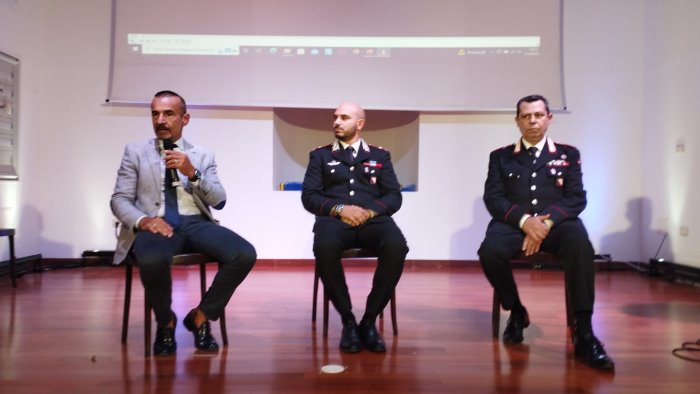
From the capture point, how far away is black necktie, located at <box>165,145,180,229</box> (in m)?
2.71

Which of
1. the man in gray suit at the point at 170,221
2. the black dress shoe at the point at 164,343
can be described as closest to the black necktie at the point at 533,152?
the man in gray suit at the point at 170,221

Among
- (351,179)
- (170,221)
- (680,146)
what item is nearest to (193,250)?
(170,221)

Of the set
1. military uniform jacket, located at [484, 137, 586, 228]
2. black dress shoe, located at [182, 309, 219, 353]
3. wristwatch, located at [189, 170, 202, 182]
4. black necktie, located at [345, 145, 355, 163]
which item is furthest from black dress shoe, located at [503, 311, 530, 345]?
wristwatch, located at [189, 170, 202, 182]

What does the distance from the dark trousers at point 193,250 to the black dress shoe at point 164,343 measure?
0.16 feet

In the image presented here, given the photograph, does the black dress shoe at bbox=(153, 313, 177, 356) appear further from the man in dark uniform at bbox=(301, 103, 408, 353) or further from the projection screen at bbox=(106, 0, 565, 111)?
the projection screen at bbox=(106, 0, 565, 111)

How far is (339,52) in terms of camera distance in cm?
521

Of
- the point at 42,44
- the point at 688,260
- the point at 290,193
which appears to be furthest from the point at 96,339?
the point at 688,260

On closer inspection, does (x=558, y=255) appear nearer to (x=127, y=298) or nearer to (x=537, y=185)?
(x=537, y=185)

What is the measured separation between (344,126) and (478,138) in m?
2.72

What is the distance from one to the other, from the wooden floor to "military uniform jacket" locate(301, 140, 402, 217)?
28.2 inches

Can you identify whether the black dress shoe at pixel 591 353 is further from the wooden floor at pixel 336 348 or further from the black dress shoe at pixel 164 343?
the black dress shoe at pixel 164 343

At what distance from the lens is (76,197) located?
17.6 ft

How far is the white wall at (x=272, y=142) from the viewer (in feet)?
17.4

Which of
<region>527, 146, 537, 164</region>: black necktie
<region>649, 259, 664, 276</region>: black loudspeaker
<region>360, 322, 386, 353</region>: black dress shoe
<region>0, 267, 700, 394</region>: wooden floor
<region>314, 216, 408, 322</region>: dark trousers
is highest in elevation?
<region>527, 146, 537, 164</region>: black necktie
